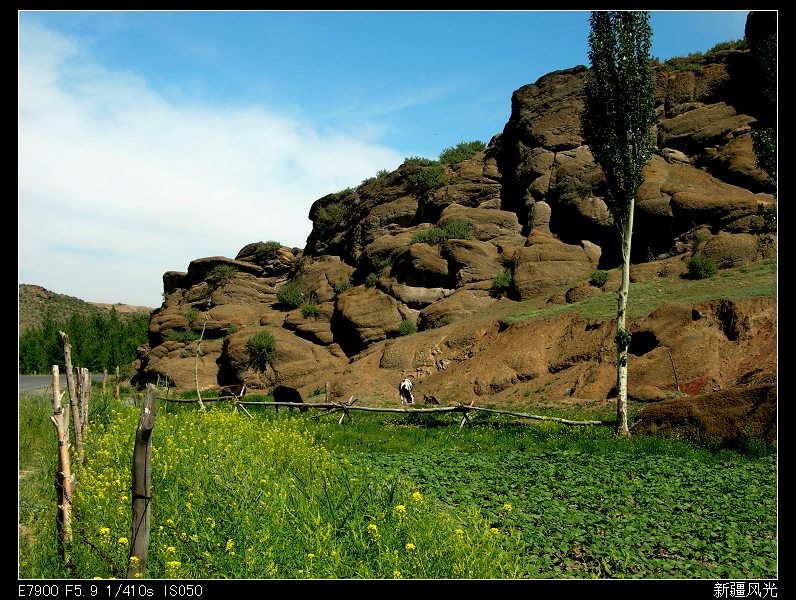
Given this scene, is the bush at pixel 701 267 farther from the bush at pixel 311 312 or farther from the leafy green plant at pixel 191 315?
the leafy green plant at pixel 191 315

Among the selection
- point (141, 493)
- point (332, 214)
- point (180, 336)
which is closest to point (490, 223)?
point (332, 214)

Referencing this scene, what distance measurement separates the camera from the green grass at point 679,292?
82.6 feet

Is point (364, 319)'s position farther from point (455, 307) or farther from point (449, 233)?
point (449, 233)

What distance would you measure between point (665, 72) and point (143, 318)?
88380 mm

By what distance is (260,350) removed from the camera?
4006 cm

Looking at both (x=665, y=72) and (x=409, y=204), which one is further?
(x=409, y=204)

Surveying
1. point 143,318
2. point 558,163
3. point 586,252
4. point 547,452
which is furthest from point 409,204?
point 143,318

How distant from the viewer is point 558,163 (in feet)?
143

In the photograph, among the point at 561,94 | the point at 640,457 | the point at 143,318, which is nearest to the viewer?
the point at 640,457

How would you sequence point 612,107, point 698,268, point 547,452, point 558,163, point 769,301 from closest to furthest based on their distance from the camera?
point 547,452 < point 612,107 < point 769,301 < point 698,268 < point 558,163

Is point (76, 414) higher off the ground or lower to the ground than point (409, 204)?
lower

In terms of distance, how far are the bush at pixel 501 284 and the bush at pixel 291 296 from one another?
65.6 ft

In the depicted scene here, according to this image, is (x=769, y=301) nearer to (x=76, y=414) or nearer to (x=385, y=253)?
(x=76, y=414)

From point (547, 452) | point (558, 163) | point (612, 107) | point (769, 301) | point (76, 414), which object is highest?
point (558, 163)
